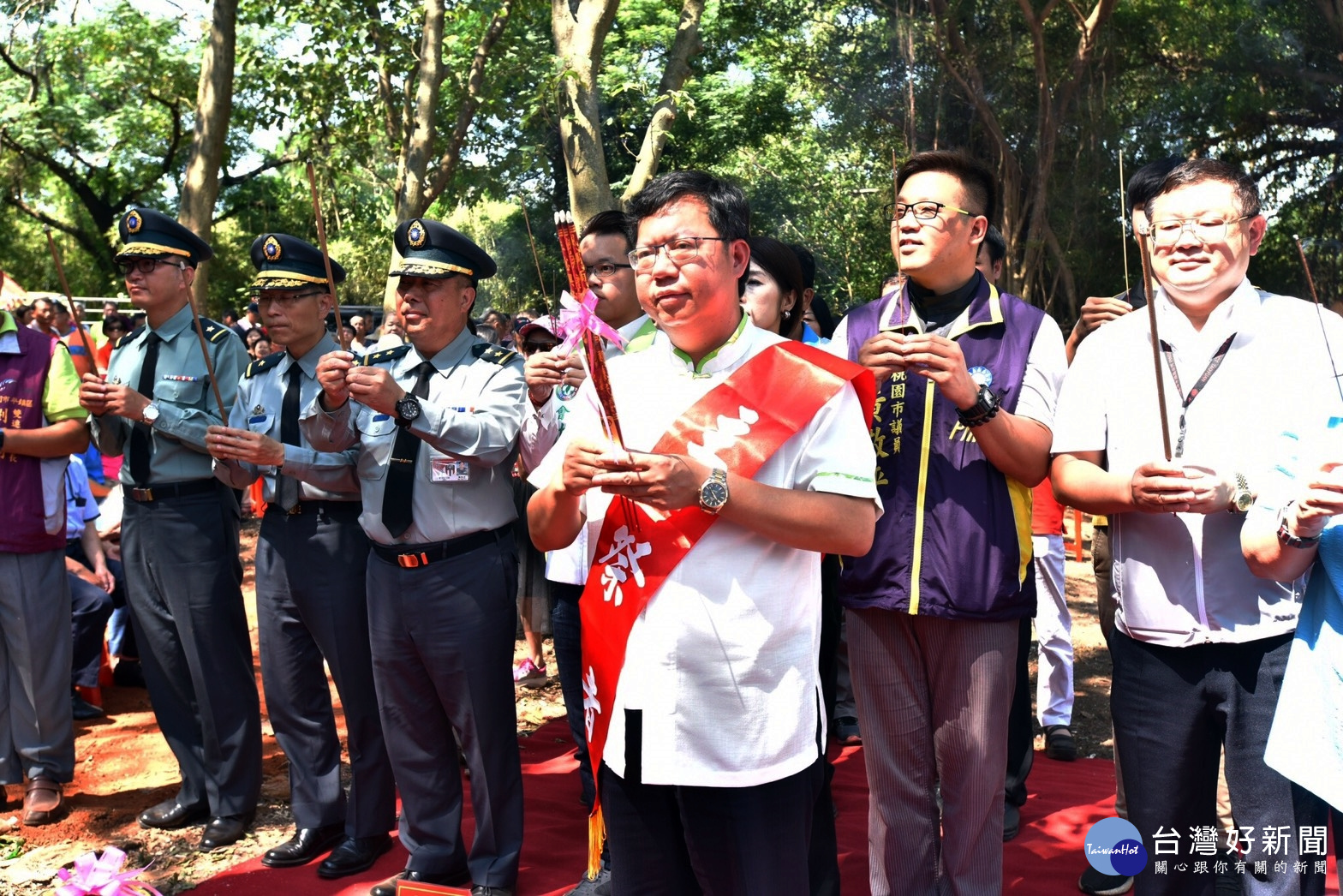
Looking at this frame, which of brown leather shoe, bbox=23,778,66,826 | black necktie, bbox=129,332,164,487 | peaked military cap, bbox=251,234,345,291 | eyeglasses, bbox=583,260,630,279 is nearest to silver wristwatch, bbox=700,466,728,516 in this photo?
eyeglasses, bbox=583,260,630,279

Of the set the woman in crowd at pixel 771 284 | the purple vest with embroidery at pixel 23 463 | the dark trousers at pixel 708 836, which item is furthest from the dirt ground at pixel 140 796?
the woman in crowd at pixel 771 284

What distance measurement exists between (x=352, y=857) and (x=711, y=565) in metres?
2.31

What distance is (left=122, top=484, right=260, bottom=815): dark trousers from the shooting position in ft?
14.1

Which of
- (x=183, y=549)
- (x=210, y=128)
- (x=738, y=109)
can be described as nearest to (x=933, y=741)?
(x=183, y=549)

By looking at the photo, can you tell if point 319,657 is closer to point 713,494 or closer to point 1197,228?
point 713,494

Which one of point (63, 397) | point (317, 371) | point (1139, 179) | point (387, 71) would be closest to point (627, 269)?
point (317, 371)

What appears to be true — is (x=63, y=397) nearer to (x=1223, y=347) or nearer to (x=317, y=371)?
(x=317, y=371)

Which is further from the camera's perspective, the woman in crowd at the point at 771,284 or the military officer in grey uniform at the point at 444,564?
the woman in crowd at the point at 771,284

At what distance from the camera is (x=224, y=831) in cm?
430

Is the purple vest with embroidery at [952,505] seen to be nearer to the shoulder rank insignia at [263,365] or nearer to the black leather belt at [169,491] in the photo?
the shoulder rank insignia at [263,365]

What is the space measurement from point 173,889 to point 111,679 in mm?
2942

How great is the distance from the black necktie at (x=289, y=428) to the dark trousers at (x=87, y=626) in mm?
2316

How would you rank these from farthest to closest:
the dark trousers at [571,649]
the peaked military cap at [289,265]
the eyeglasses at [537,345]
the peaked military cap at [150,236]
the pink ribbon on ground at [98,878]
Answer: the eyeglasses at [537,345] < the peaked military cap at [150,236] < the peaked military cap at [289,265] < the dark trousers at [571,649] < the pink ribbon on ground at [98,878]

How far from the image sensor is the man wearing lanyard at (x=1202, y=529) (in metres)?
2.61
